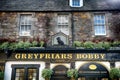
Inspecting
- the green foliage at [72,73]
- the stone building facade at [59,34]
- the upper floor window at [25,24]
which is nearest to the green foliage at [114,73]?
the stone building facade at [59,34]

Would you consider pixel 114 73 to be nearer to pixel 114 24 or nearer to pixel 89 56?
pixel 89 56

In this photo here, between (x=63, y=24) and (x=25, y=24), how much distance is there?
9.81ft

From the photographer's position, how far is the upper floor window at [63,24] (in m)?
17.8

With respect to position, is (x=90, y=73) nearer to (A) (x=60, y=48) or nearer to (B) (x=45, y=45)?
(A) (x=60, y=48)

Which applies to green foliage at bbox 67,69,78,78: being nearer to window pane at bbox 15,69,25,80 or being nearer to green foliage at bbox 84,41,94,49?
green foliage at bbox 84,41,94,49

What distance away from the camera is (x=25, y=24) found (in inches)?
707

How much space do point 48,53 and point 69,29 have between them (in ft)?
8.40

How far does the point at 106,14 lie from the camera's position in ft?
58.9

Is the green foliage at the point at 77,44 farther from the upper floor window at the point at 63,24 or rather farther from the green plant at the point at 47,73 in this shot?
the green plant at the point at 47,73

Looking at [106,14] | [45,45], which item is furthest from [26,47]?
[106,14]

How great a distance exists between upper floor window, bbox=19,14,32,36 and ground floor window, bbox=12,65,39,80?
2673mm

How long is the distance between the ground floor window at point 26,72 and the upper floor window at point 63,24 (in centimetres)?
347

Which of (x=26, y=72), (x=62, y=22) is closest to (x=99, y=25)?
(x=62, y=22)

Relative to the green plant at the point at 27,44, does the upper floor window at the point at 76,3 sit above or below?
above
